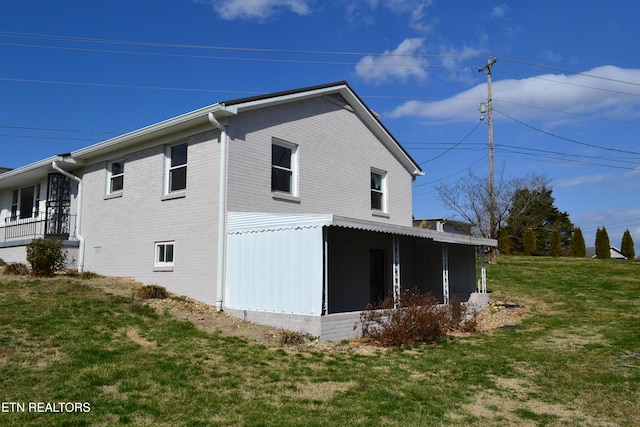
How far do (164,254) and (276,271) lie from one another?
184 inches

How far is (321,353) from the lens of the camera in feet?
31.8

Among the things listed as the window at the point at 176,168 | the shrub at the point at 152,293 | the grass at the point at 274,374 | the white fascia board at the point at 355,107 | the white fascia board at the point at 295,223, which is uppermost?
the white fascia board at the point at 355,107

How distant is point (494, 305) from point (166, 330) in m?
11.8

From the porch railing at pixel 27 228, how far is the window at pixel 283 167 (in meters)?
8.54

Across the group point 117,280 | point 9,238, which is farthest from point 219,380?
point 9,238

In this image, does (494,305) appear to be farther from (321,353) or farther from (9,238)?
(9,238)

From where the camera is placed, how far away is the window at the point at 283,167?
15148mm

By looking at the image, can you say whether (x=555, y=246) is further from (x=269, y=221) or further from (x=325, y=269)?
(x=325, y=269)

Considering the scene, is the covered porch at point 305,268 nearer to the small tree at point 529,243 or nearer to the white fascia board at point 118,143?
the white fascia board at point 118,143

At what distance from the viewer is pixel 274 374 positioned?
313 inches

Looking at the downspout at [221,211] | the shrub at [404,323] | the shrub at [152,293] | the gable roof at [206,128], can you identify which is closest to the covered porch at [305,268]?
the downspout at [221,211]

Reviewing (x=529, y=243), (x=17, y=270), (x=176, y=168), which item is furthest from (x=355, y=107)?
(x=529, y=243)

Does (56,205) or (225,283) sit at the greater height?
(56,205)

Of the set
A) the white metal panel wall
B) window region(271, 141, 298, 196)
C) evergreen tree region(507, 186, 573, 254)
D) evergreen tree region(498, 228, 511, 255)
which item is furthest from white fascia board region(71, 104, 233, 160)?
evergreen tree region(507, 186, 573, 254)
